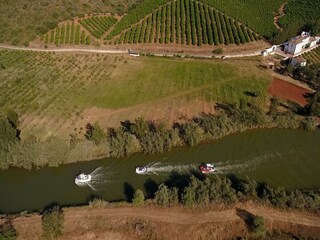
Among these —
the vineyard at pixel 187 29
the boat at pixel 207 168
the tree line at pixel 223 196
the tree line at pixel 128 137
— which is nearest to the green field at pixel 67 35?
the vineyard at pixel 187 29

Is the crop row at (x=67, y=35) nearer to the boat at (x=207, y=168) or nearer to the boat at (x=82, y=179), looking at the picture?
the boat at (x=82, y=179)

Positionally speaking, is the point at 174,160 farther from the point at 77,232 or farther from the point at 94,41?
the point at 94,41

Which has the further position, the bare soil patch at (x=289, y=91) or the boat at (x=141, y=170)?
the bare soil patch at (x=289, y=91)

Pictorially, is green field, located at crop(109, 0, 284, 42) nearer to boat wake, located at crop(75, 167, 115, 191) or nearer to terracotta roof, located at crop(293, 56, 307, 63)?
terracotta roof, located at crop(293, 56, 307, 63)

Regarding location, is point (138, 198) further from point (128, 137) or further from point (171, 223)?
point (128, 137)

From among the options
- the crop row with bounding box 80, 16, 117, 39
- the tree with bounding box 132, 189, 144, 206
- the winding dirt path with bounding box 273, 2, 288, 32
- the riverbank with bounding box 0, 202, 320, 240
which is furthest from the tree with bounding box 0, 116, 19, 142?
the winding dirt path with bounding box 273, 2, 288, 32

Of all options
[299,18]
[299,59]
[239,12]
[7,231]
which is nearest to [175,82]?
[299,59]
